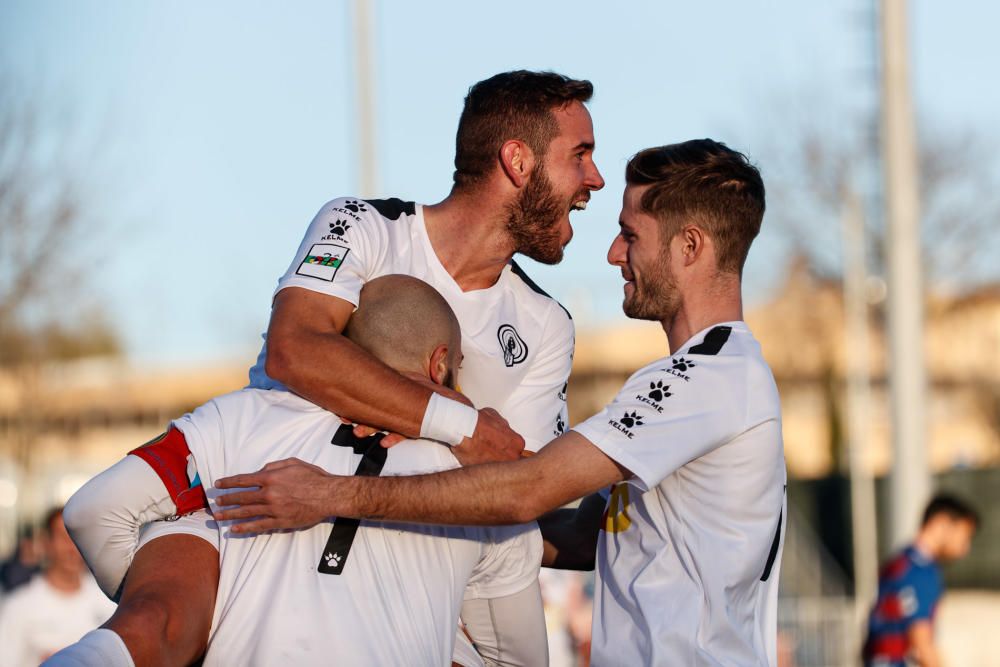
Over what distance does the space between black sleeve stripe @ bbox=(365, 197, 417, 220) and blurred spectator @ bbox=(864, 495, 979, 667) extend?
7.02m

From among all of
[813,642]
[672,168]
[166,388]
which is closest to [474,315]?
[672,168]

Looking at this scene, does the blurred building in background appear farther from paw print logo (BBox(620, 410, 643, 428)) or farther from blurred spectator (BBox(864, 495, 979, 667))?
paw print logo (BBox(620, 410, 643, 428))

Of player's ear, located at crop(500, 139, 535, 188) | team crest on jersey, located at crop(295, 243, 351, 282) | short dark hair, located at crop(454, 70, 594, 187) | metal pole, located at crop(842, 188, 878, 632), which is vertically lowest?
metal pole, located at crop(842, 188, 878, 632)

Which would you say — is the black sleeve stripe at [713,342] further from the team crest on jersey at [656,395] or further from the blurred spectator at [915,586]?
the blurred spectator at [915,586]

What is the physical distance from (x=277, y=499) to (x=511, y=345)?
1.40 metres

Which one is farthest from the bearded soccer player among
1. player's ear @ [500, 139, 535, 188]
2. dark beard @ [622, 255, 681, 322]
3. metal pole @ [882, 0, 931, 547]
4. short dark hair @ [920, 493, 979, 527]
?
metal pole @ [882, 0, 931, 547]

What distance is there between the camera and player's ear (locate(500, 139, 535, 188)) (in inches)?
205

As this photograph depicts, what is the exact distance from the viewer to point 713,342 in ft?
14.4

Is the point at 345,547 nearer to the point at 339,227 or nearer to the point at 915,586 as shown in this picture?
the point at 339,227

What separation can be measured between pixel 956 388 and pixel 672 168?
109ft

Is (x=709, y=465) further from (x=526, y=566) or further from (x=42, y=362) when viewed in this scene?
(x=42, y=362)

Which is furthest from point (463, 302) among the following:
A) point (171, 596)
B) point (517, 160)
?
point (171, 596)

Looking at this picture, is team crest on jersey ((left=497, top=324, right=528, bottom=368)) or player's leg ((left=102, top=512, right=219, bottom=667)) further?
team crest on jersey ((left=497, top=324, right=528, bottom=368))

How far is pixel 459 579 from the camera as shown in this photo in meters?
4.47
